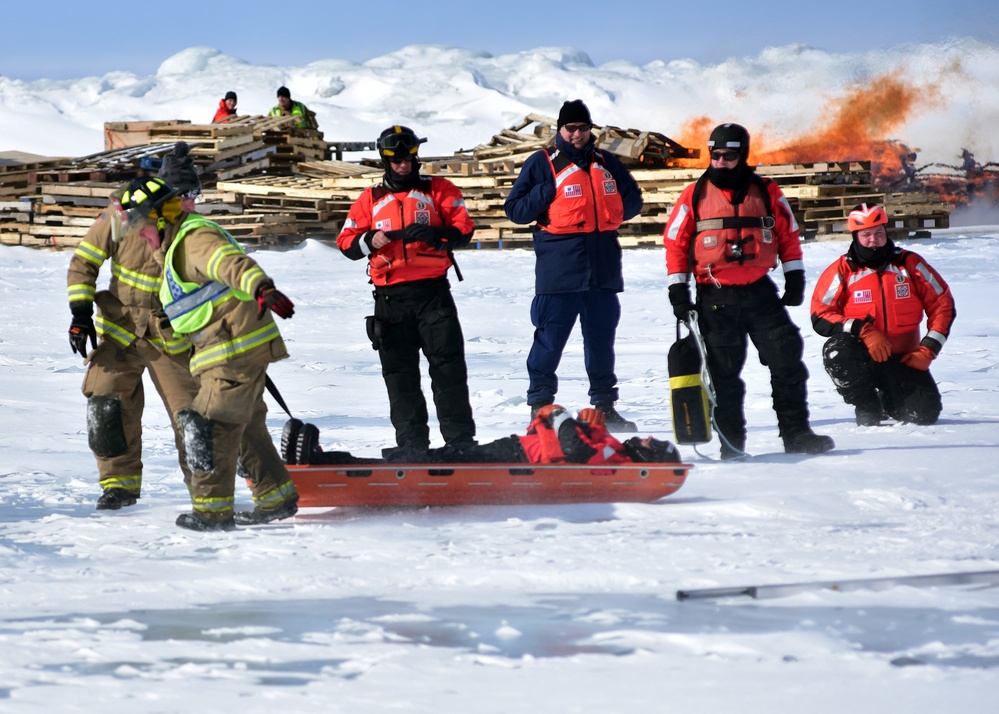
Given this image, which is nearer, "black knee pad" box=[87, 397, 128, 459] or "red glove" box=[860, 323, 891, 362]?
"black knee pad" box=[87, 397, 128, 459]

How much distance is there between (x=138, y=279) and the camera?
570 centimetres

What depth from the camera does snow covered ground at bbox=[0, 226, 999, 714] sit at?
10.7 feet

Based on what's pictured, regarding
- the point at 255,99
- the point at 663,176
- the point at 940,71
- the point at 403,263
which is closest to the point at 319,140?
the point at 663,176

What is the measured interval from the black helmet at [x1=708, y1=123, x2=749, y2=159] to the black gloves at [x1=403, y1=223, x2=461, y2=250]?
1.41m

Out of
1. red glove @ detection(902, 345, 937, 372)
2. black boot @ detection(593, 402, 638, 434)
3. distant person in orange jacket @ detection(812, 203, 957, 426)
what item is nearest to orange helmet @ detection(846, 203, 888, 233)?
distant person in orange jacket @ detection(812, 203, 957, 426)

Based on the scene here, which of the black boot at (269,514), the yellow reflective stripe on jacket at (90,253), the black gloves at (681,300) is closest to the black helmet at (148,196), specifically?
the yellow reflective stripe on jacket at (90,253)

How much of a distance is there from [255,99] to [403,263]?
39.7 metres

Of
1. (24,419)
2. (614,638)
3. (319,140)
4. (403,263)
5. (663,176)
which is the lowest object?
(614,638)

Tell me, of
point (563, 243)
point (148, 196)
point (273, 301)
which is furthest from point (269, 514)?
point (563, 243)

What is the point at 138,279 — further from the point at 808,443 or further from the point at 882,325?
the point at 882,325

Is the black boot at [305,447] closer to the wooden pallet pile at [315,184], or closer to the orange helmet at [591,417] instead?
the orange helmet at [591,417]

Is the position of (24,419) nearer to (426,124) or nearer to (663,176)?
(663,176)

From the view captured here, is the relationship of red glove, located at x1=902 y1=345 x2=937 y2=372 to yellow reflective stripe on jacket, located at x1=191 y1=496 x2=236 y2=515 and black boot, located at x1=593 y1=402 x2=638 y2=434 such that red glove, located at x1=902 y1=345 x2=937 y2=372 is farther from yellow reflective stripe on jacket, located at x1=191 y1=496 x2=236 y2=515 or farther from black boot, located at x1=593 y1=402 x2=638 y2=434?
yellow reflective stripe on jacket, located at x1=191 y1=496 x2=236 y2=515

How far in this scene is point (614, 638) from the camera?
3641mm
